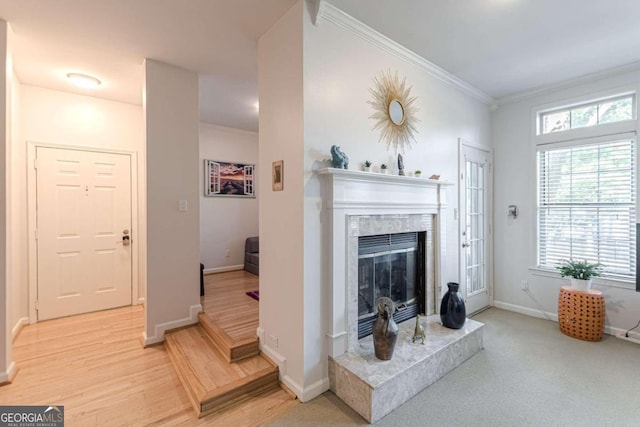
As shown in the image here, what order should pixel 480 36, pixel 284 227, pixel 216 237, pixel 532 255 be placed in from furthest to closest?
pixel 216 237 < pixel 532 255 < pixel 480 36 < pixel 284 227

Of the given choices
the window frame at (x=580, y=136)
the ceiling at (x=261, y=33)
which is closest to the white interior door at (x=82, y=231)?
the ceiling at (x=261, y=33)

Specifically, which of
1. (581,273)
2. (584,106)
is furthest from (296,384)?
(584,106)

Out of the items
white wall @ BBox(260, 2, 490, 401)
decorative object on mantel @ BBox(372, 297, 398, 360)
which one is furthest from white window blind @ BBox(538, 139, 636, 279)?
decorative object on mantel @ BBox(372, 297, 398, 360)

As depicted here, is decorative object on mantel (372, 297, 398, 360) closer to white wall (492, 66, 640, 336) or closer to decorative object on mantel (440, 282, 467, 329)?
decorative object on mantel (440, 282, 467, 329)

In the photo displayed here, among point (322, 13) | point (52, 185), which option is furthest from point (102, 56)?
point (322, 13)

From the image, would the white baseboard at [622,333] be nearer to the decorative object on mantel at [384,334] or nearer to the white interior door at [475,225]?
the white interior door at [475,225]

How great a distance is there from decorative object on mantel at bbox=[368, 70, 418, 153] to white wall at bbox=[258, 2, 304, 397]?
759 millimetres

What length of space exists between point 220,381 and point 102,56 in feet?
10.3

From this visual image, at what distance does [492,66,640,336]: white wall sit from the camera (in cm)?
347

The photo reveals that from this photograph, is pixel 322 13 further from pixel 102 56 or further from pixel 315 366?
pixel 315 366

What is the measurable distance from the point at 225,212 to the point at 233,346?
3.41m

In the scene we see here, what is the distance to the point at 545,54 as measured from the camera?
2.78m

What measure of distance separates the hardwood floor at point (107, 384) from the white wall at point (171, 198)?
396 mm

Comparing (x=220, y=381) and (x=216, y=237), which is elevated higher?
(x=216, y=237)
